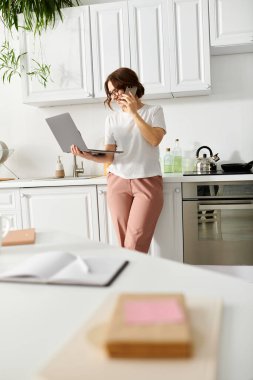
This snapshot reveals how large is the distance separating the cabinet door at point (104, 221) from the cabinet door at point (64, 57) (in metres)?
0.80

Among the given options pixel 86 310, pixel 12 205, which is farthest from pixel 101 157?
pixel 86 310

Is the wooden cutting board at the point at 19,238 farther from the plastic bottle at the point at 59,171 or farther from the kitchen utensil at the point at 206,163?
the plastic bottle at the point at 59,171

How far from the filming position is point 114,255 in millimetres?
1171

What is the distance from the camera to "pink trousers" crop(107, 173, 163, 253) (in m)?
2.71

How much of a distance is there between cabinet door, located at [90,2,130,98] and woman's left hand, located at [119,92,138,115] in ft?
2.45

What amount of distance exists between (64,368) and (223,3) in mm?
3066

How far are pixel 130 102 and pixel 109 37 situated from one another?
0.94 meters

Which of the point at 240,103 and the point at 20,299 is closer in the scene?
the point at 20,299

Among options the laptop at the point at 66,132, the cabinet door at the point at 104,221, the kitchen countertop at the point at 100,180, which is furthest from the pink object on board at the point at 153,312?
the cabinet door at the point at 104,221

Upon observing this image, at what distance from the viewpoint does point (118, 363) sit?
580 mm

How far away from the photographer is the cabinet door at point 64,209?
3.18 metres

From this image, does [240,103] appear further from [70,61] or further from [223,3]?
[70,61]

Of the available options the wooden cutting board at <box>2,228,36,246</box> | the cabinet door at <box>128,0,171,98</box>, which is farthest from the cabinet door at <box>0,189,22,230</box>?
the wooden cutting board at <box>2,228,36,246</box>

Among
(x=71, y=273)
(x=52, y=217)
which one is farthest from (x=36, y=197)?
(x=71, y=273)
